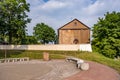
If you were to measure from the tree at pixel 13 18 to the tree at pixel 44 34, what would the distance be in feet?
111

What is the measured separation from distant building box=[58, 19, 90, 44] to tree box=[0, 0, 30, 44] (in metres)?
17.9

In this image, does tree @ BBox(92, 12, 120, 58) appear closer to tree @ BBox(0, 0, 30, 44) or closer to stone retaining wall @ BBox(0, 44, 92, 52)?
stone retaining wall @ BBox(0, 44, 92, 52)

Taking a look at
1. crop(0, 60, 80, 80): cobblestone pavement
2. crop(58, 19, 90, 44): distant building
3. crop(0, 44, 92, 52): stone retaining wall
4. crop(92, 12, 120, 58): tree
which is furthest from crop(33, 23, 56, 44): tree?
crop(0, 60, 80, 80): cobblestone pavement

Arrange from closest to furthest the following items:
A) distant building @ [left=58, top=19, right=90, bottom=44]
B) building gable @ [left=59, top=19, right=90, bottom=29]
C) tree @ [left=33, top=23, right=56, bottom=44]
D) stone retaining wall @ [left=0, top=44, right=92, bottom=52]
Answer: stone retaining wall @ [left=0, top=44, right=92, bottom=52] < distant building @ [left=58, top=19, right=90, bottom=44] < building gable @ [left=59, top=19, right=90, bottom=29] < tree @ [left=33, top=23, right=56, bottom=44]

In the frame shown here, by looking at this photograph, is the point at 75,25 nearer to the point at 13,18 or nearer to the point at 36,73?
the point at 13,18

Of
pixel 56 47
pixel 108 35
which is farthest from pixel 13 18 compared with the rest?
pixel 108 35

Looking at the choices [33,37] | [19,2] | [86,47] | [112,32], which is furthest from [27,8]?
[33,37]

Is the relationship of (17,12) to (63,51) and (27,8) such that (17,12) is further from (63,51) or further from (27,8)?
(63,51)

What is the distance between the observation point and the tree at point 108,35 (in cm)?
5841

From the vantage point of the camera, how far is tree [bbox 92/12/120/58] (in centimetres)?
5841

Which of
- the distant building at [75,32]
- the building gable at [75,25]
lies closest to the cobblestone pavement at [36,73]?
the distant building at [75,32]

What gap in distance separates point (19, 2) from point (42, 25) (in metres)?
39.7

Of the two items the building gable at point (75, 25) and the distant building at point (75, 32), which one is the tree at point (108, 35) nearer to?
the distant building at point (75, 32)

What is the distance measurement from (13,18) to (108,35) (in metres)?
21.9
